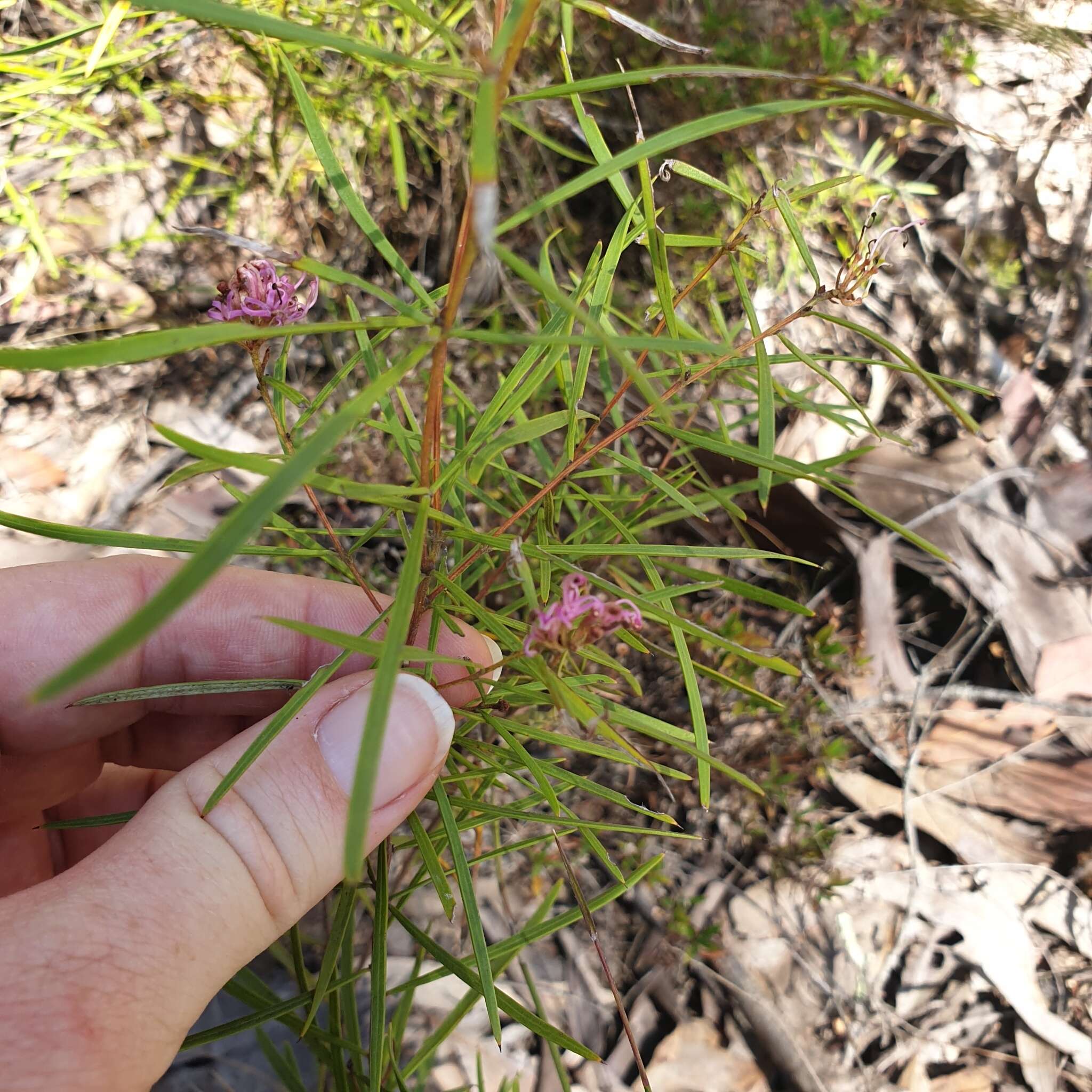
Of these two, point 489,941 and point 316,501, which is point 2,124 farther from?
point 489,941

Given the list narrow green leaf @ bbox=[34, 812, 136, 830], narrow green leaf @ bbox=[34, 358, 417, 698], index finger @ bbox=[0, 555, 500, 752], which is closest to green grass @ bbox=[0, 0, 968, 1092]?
narrow green leaf @ bbox=[34, 358, 417, 698]

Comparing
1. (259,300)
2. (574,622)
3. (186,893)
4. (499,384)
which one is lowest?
(186,893)

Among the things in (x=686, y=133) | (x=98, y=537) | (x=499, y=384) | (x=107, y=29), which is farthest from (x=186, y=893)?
(x=107, y=29)

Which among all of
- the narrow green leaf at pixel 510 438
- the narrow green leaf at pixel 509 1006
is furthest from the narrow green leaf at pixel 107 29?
the narrow green leaf at pixel 509 1006

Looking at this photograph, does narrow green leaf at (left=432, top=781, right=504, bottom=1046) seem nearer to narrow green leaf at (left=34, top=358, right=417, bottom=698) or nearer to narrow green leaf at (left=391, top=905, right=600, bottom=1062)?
narrow green leaf at (left=391, top=905, right=600, bottom=1062)

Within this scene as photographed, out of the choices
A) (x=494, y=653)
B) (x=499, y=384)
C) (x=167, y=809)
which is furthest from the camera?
(x=499, y=384)

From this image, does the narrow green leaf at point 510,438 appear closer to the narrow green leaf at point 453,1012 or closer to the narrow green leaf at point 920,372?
the narrow green leaf at point 920,372

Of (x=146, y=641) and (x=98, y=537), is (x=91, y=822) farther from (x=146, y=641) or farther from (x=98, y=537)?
(x=98, y=537)
